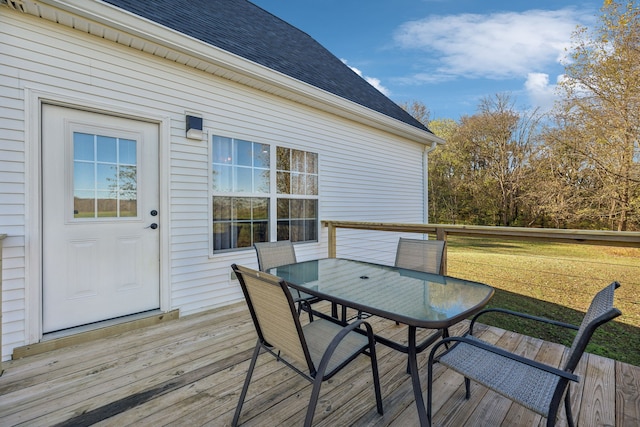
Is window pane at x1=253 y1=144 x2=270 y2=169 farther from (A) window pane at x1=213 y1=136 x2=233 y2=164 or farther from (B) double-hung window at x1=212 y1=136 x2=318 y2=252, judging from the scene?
(A) window pane at x1=213 y1=136 x2=233 y2=164

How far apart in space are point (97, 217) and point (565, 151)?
544 inches

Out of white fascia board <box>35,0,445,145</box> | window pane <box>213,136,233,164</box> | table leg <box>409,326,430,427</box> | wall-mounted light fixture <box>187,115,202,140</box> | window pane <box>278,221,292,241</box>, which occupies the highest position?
white fascia board <box>35,0,445,145</box>

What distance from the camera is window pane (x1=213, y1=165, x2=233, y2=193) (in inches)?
139

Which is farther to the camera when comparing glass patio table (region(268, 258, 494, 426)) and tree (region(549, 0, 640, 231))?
tree (region(549, 0, 640, 231))

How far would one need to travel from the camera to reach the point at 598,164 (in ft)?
28.2

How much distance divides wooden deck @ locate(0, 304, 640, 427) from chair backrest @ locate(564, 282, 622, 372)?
2.60 feet

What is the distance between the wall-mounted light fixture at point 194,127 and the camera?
3.22m

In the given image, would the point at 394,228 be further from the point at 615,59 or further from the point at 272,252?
the point at 615,59

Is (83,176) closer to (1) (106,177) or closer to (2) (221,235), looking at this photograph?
(1) (106,177)

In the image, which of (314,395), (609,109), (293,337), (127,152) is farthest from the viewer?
(609,109)

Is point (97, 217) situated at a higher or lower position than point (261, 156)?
lower

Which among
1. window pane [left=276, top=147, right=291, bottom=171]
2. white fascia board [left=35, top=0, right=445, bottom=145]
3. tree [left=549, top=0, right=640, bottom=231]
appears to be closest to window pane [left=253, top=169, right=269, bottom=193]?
window pane [left=276, top=147, right=291, bottom=171]

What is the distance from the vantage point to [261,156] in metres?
3.97

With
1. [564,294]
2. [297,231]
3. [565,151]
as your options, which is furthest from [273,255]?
[565,151]
